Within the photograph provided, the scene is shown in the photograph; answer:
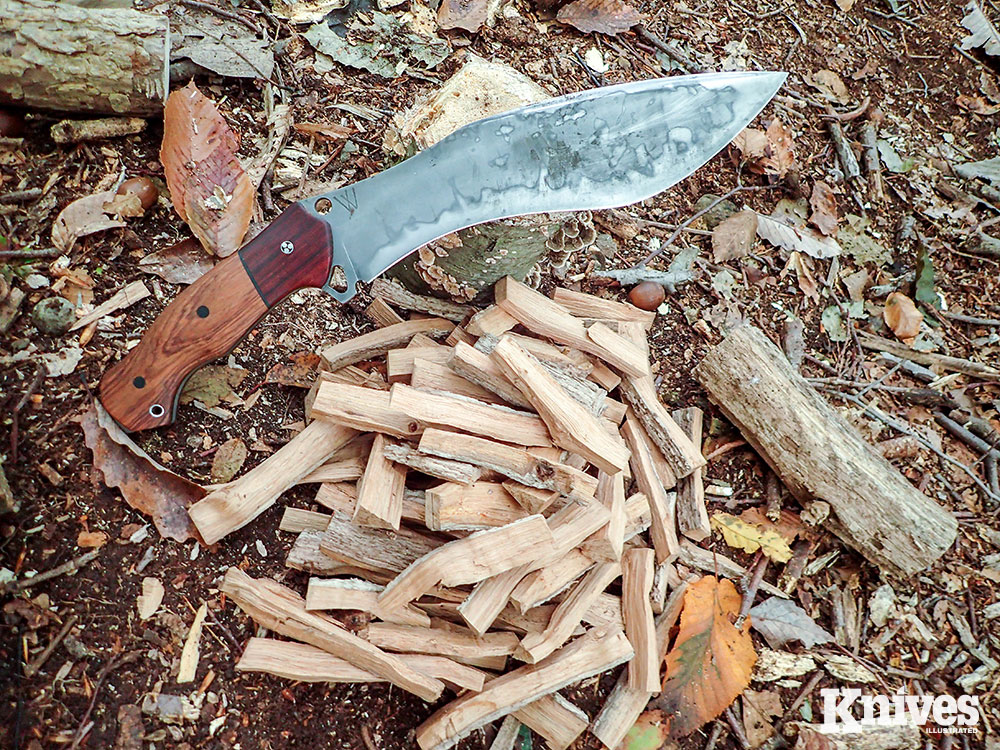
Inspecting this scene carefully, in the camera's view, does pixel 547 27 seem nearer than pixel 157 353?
No

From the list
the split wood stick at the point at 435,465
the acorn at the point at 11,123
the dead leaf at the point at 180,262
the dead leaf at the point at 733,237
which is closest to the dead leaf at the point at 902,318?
the dead leaf at the point at 733,237

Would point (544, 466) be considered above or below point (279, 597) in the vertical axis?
above

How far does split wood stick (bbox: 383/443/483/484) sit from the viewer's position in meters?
2.12

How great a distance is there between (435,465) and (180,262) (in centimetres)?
116

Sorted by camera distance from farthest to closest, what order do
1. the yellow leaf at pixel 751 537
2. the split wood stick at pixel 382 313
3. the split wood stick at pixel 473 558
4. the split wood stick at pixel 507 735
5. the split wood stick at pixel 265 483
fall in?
the yellow leaf at pixel 751 537 < the split wood stick at pixel 382 313 < the split wood stick at pixel 507 735 < the split wood stick at pixel 265 483 < the split wood stick at pixel 473 558

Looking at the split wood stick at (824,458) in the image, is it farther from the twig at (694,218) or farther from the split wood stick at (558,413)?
the split wood stick at (558,413)

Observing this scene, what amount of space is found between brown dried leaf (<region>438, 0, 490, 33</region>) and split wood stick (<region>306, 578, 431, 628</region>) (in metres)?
2.45

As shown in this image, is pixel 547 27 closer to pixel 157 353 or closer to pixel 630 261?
pixel 630 261

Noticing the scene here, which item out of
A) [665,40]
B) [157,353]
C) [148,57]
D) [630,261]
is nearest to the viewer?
[157,353]

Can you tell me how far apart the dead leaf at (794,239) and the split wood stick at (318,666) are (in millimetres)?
2303

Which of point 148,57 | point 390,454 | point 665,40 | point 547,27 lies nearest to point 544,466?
point 390,454

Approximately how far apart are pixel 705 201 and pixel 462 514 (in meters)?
2.00

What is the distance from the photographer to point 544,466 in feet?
7.20

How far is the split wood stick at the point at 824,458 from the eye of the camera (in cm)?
261
